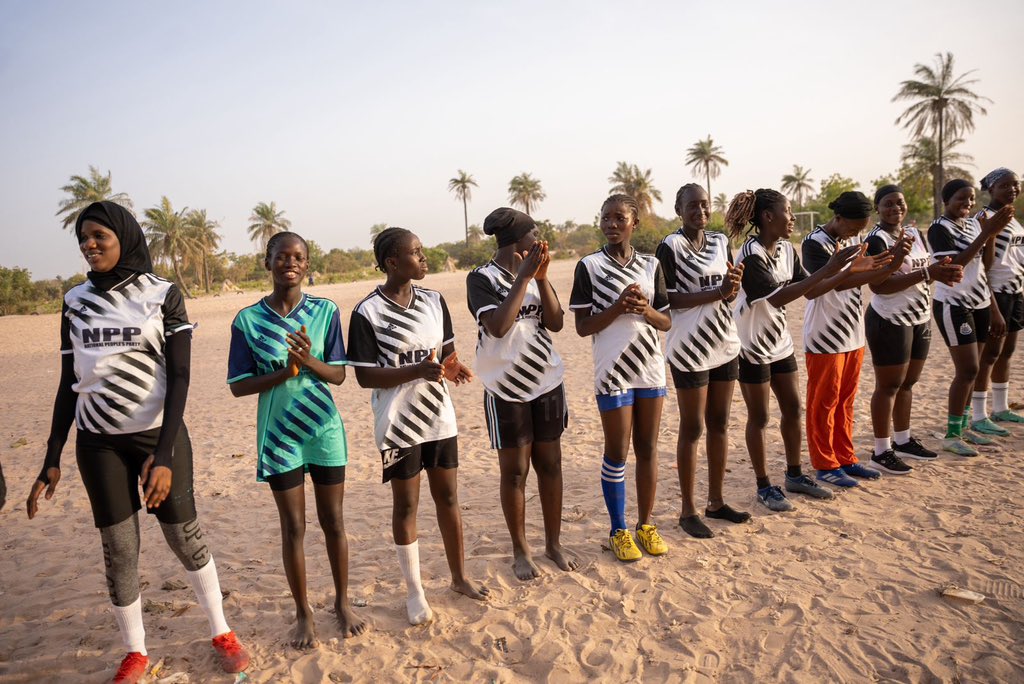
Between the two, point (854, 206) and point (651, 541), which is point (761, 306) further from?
point (651, 541)

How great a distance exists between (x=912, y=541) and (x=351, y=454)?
527 cm

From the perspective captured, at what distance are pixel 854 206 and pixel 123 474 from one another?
521cm

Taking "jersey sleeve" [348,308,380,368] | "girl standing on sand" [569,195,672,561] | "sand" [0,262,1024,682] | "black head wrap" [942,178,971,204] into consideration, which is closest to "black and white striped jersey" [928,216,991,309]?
"black head wrap" [942,178,971,204]

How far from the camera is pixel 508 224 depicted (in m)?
3.88

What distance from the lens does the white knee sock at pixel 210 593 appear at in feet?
10.8

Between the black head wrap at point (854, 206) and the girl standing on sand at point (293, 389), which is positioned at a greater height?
the black head wrap at point (854, 206)

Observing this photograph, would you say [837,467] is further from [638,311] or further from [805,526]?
[638,311]

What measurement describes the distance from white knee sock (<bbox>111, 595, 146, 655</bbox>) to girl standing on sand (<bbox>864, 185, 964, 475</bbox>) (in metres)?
5.50

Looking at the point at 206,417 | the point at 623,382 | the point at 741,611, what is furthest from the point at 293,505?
the point at 206,417

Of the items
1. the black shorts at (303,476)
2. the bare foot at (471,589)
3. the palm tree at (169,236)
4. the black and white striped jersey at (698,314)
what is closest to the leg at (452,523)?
the bare foot at (471,589)

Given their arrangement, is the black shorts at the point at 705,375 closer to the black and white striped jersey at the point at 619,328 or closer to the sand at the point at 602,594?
the black and white striped jersey at the point at 619,328

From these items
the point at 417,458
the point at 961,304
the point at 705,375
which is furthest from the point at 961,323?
the point at 417,458

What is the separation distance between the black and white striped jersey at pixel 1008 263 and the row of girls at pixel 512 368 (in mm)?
538

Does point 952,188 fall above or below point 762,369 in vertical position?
above
